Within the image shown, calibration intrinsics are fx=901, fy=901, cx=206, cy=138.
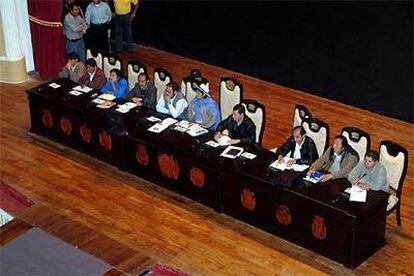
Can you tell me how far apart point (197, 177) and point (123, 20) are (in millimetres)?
4903

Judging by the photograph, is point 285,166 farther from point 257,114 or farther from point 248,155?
point 257,114

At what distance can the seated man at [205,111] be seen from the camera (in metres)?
10.0

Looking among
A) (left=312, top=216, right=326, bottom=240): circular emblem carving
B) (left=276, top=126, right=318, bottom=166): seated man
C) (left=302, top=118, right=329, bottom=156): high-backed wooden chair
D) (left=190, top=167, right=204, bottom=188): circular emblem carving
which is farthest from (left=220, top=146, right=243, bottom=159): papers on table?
(left=312, top=216, right=326, bottom=240): circular emblem carving

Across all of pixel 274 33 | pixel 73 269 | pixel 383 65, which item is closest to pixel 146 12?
pixel 274 33

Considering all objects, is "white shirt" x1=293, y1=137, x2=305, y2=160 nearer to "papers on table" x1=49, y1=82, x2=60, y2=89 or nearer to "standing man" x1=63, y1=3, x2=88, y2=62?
"papers on table" x1=49, y1=82, x2=60, y2=89

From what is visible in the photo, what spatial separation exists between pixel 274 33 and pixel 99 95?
183 inches

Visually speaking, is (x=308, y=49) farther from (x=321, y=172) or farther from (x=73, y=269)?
(x=73, y=269)

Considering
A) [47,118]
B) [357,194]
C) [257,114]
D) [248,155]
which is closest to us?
[357,194]

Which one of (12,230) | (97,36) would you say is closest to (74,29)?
(97,36)

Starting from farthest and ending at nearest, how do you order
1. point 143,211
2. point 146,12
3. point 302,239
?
point 146,12, point 143,211, point 302,239

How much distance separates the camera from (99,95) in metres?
10.8

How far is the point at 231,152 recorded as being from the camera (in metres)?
9.41

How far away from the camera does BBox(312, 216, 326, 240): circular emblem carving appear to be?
859cm

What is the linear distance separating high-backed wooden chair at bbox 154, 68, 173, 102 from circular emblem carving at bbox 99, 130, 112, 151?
3.08 feet
